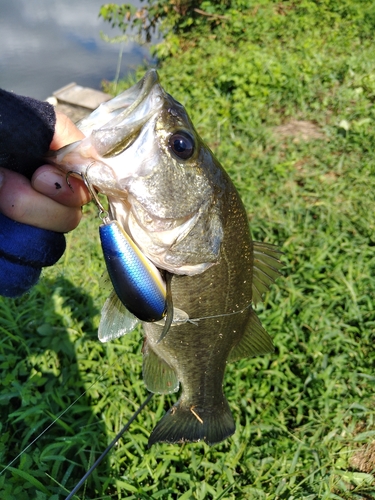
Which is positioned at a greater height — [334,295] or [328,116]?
[328,116]

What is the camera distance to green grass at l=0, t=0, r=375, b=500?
7.82 feet

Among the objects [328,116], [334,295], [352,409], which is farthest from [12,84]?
[352,409]

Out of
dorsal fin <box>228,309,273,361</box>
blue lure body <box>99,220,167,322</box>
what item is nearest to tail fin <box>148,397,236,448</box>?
dorsal fin <box>228,309,273,361</box>

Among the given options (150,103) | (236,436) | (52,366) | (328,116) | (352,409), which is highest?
(150,103)

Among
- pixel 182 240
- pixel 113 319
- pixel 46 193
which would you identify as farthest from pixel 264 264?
pixel 46 193

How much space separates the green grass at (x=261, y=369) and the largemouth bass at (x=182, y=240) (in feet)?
1.90

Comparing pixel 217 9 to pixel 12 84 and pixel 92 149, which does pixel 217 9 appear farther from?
pixel 92 149

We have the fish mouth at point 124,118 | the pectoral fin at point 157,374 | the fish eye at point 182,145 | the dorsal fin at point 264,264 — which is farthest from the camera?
the pectoral fin at point 157,374

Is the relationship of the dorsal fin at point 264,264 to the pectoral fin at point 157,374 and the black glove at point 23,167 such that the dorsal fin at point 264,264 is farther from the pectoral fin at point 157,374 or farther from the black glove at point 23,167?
the black glove at point 23,167

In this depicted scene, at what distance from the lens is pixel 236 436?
8.48ft

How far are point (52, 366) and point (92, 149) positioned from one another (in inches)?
81.4

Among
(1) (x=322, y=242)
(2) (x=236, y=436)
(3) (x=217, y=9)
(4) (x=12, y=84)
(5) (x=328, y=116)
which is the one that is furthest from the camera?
(3) (x=217, y=9)

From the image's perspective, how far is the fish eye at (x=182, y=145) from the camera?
147 cm

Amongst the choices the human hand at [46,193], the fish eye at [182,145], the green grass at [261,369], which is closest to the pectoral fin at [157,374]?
the green grass at [261,369]
